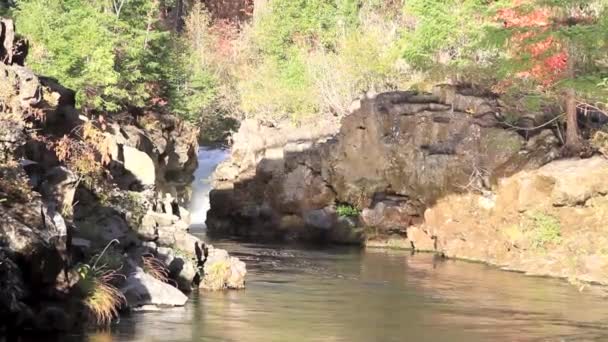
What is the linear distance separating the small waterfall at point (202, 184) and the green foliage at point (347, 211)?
1010 cm

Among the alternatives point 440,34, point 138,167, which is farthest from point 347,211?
point 138,167

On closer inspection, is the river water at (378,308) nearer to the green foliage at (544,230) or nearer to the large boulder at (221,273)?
the large boulder at (221,273)

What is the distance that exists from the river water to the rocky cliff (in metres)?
0.86

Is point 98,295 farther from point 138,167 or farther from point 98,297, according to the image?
point 138,167

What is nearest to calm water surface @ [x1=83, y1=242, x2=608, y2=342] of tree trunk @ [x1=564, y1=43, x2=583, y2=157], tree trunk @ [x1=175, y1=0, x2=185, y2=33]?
tree trunk @ [x1=564, y1=43, x2=583, y2=157]

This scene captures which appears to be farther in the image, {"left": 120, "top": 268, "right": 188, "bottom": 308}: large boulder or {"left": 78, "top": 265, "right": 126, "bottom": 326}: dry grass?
{"left": 120, "top": 268, "right": 188, "bottom": 308}: large boulder

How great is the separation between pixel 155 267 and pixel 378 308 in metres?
4.75

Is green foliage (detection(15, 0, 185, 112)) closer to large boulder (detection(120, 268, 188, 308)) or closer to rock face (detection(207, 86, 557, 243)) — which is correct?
rock face (detection(207, 86, 557, 243))

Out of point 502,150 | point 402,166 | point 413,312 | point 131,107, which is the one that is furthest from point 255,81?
point 413,312

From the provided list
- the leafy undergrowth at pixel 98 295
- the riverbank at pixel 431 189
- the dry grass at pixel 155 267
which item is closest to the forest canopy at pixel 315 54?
the riverbank at pixel 431 189

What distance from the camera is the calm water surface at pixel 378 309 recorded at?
655 inches

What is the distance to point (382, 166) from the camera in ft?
124

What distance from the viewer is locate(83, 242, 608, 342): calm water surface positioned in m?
16.6

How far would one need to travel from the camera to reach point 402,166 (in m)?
37.1
